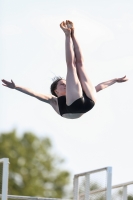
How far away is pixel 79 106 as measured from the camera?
11.2 metres

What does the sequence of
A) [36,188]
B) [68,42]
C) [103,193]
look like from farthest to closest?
1. [36,188]
2. [103,193]
3. [68,42]

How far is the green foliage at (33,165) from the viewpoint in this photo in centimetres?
4662

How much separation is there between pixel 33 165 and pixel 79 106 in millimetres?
38670

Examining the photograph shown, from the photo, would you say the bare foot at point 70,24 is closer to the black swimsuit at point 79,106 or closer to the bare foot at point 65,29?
the bare foot at point 65,29

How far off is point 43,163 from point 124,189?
36.1 metres

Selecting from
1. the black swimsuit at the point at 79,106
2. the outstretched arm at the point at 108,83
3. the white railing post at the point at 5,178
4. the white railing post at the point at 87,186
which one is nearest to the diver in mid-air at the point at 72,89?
the black swimsuit at the point at 79,106

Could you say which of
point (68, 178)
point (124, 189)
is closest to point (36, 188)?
point (68, 178)

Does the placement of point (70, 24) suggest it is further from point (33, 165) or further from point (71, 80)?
point (33, 165)

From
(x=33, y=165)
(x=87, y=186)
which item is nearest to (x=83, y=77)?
(x=87, y=186)

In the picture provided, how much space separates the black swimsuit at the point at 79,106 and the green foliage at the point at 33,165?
34.5 meters

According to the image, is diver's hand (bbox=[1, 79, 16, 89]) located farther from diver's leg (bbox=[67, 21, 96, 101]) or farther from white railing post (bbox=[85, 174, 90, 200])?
white railing post (bbox=[85, 174, 90, 200])

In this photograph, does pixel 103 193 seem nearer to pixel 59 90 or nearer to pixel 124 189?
pixel 124 189

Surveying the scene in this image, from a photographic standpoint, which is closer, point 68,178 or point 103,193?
point 103,193

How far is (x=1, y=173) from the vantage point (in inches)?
458
